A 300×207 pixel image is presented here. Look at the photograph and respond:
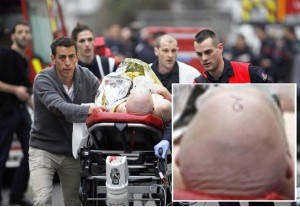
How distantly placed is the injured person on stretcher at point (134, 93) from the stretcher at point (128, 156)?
99mm

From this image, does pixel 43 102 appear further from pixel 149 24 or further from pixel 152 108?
pixel 149 24

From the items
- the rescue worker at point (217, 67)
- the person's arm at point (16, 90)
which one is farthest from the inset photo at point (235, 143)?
the person's arm at point (16, 90)

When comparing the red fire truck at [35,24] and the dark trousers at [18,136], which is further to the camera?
the red fire truck at [35,24]

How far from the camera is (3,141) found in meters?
11.4

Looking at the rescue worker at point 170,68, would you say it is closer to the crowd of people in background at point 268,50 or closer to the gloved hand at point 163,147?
the gloved hand at point 163,147

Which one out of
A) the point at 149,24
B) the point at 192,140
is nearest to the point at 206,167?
the point at 192,140

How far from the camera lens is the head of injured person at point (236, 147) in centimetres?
707

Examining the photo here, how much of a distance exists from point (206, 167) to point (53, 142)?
1.82 m

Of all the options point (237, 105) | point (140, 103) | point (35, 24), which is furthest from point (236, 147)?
point (35, 24)

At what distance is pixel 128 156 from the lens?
7.91 meters

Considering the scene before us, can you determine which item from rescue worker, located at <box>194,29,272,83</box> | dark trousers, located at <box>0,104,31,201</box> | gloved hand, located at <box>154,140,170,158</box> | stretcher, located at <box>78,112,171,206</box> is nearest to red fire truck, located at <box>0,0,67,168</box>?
dark trousers, located at <box>0,104,31,201</box>

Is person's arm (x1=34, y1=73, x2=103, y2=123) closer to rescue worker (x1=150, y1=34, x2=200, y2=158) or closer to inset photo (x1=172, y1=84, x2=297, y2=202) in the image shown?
inset photo (x1=172, y1=84, x2=297, y2=202)

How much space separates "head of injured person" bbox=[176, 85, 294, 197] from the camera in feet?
23.2

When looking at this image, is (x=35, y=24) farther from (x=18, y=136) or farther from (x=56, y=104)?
A: (x=56, y=104)
